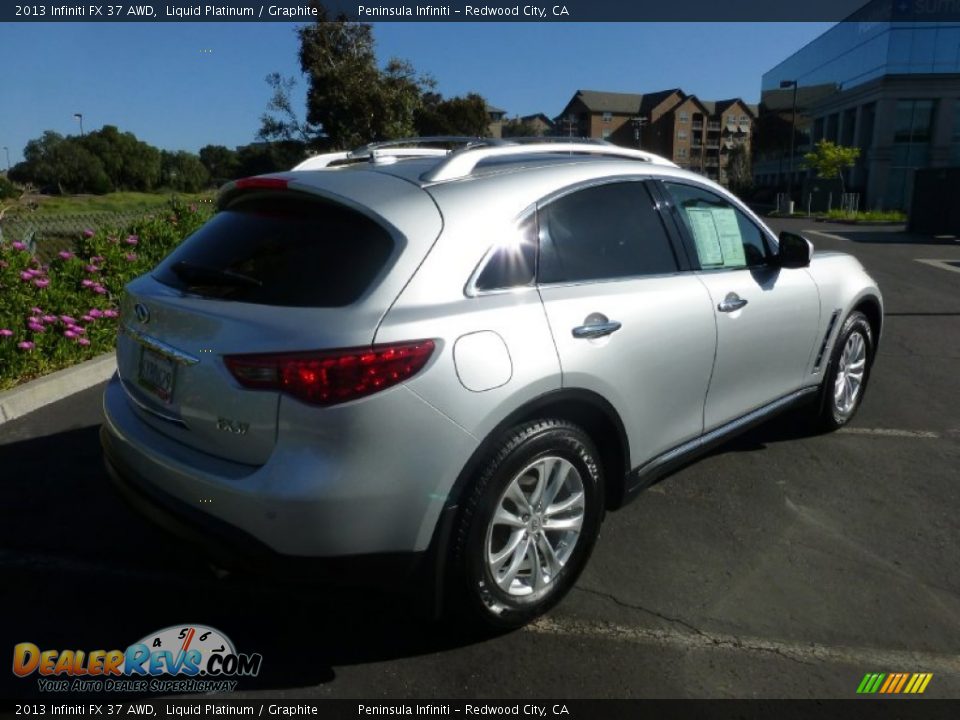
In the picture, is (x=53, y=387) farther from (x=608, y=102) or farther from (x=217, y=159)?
(x=608, y=102)

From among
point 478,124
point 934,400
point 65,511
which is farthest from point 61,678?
point 478,124

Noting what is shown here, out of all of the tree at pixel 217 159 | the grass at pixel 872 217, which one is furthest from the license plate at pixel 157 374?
the tree at pixel 217 159

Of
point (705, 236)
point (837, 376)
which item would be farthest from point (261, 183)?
point (837, 376)

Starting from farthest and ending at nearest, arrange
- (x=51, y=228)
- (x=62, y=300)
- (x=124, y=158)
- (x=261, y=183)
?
(x=124, y=158), (x=51, y=228), (x=62, y=300), (x=261, y=183)

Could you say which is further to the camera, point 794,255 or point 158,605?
point 794,255

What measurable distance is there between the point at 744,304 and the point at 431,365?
6.53 feet

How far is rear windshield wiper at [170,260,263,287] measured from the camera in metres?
2.53

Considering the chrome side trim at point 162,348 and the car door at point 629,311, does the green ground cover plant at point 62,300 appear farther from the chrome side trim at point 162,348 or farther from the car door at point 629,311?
the car door at point 629,311

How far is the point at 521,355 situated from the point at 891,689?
1.69 metres

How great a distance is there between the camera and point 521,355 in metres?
2.51

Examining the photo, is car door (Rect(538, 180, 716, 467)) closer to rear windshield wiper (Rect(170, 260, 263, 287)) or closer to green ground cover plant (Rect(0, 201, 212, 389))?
rear windshield wiper (Rect(170, 260, 263, 287))

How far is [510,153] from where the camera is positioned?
3.11 m

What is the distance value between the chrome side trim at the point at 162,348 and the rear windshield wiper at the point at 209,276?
0.26 meters

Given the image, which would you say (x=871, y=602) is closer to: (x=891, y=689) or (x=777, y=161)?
(x=891, y=689)
